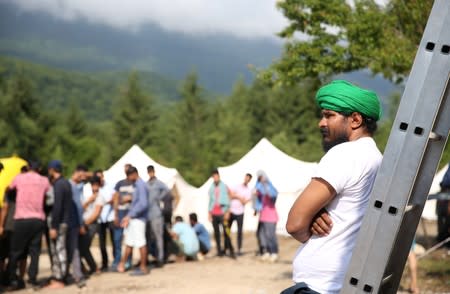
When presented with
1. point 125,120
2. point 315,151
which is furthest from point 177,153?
point 315,151

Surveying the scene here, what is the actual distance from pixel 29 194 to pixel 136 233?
103 inches

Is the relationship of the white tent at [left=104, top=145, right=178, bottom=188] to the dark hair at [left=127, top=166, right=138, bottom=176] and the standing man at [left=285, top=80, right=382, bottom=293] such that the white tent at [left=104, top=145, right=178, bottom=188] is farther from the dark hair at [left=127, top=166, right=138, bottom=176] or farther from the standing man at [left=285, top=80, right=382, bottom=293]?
the standing man at [left=285, top=80, right=382, bottom=293]

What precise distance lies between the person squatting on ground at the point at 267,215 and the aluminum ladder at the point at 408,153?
12.1m

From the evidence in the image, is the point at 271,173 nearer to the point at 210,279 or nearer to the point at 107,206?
the point at 107,206

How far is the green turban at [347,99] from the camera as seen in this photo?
2.70m

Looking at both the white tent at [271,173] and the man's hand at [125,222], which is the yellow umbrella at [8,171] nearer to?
the man's hand at [125,222]

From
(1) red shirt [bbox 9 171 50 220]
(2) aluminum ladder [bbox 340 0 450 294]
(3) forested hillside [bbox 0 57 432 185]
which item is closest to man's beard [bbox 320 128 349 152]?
(2) aluminum ladder [bbox 340 0 450 294]

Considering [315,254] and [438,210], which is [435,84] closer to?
[315,254]

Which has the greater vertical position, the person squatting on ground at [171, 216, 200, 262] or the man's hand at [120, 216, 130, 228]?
the man's hand at [120, 216, 130, 228]

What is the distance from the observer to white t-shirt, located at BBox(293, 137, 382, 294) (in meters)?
2.64

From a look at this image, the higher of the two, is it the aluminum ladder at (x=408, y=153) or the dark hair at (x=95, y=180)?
the aluminum ladder at (x=408, y=153)

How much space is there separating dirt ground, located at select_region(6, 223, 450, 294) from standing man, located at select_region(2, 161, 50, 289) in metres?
0.75

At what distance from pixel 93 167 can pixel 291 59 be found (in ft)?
195

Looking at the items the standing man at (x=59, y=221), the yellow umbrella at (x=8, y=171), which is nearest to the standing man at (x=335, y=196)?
the standing man at (x=59, y=221)
